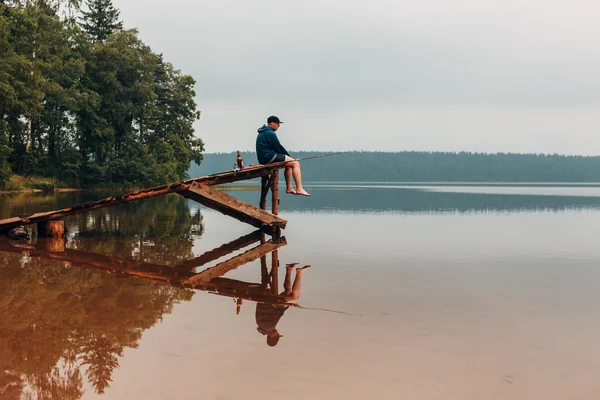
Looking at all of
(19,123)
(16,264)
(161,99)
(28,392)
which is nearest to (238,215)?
(16,264)

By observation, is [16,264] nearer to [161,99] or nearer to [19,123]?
[19,123]

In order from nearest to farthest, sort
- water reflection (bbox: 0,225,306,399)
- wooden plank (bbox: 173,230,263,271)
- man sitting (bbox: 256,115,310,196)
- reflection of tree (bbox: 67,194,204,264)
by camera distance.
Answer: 1. water reflection (bbox: 0,225,306,399)
2. wooden plank (bbox: 173,230,263,271)
3. reflection of tree (bbox: 67,194,204,264)
4. man sitting (bbox: 256,115,310,196)

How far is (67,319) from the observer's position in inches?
277

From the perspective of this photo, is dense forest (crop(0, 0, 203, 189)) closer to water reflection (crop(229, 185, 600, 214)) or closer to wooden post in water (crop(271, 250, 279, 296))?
water reflection (crop(229, 185, 600, 214))

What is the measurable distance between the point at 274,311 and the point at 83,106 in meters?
55.4

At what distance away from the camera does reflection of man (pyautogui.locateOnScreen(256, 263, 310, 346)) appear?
6473 millimetres

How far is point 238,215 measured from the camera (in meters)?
18.1

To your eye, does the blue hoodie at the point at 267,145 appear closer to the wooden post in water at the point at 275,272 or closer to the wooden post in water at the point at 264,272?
the wooden post in water at the point at 275,272

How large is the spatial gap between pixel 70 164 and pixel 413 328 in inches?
2232

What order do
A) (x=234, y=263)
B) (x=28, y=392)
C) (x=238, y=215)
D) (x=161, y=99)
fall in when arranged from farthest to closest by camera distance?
1. (x=161, y=99)
2. (x=238, y=215)
3. (x=234, y=263)
4. (x=28, y=392)

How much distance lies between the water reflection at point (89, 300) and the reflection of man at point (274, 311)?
0.01 m

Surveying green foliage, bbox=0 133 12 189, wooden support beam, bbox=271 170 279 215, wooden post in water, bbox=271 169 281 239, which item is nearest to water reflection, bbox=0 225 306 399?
wooden post in water, bbox=271 169 281 239

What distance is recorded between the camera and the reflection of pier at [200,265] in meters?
9.11

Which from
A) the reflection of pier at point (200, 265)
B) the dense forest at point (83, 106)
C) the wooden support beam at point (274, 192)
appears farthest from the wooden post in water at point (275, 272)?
the dense forest at point (83, 106)
